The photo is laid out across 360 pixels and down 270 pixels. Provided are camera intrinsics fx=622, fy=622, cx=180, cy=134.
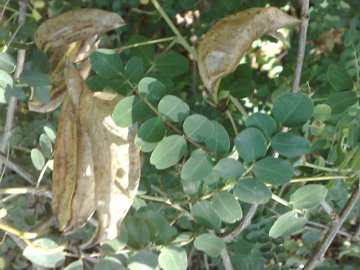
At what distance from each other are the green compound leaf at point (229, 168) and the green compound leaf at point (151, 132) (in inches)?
4.0

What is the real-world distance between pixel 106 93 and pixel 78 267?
25 centimetres

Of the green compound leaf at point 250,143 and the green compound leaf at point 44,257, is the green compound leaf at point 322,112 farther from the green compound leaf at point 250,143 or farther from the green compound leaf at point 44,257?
the green compound leaf at point 44,257

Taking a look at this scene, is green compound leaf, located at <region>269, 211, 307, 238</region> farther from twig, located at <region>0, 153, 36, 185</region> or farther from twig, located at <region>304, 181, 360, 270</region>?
twig, located at <region>0, 153, 36, 185</region>

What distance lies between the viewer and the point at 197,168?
83 centimetres

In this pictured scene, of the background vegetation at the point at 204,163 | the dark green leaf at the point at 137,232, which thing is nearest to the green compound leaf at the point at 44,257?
the background vegetation at the point at 204,163

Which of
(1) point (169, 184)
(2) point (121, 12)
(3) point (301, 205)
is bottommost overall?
(1) point (169, 184)

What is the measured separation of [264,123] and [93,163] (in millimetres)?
242

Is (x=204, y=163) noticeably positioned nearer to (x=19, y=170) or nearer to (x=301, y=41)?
(x=301, y=41)

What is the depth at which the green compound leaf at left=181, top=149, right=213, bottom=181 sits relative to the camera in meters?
0.83

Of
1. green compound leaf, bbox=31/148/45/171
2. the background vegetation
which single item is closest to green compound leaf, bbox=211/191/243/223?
the background vegetation

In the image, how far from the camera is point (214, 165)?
0.85 meters

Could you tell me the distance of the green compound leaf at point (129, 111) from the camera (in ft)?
2.82

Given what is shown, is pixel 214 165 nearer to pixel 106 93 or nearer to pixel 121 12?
pixel 106 93

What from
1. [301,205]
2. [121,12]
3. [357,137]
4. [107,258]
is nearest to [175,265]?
[107,258]
